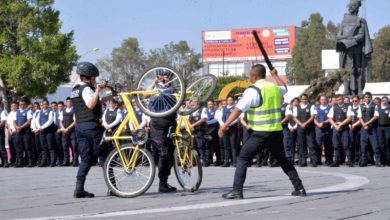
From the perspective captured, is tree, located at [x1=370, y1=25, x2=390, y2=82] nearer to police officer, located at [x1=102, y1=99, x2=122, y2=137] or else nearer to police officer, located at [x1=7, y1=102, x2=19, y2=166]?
police officer, located at [x1=7, y1=102, x2=19, y2=166]

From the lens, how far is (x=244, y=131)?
848 inches

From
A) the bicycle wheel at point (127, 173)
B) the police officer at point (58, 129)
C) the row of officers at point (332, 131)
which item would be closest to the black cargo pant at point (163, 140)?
the bicycle wheel at point (127, 173)

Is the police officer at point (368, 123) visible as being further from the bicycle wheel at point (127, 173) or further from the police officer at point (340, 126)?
the bicycle wheel at point (127, 173)

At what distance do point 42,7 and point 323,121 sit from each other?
1416 inches

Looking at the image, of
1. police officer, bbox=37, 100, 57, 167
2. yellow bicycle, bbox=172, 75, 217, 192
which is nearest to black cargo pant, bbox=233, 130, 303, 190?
yellow bicycle, bbox=172, 75, 217, 192

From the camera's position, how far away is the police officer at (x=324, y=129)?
21.0 meters

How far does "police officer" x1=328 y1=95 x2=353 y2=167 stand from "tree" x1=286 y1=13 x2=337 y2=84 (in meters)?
83.3

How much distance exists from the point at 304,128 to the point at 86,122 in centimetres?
1028

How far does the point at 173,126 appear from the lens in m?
12.6

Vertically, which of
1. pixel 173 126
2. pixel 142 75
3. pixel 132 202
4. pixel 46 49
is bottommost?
pixel 132 202

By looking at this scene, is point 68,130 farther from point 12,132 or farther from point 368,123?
point 368,123

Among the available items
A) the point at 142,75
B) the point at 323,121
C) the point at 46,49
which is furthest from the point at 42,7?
the point at 142,75

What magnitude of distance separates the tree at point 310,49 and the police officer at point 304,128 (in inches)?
3269

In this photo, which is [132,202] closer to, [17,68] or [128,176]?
[128,176]
